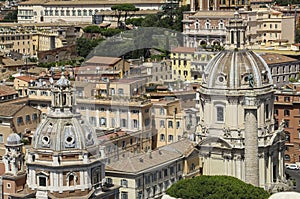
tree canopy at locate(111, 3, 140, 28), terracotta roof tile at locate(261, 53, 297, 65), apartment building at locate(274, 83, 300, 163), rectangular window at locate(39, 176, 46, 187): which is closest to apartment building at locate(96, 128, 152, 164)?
rectangular window at locate(39, 176, 46, 187)

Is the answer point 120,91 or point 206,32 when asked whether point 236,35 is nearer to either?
point 120,91

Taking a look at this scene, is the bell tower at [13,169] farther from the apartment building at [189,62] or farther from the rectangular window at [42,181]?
the apartment building at [189,62]

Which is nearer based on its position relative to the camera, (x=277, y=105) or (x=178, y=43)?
(x=277, y=105)

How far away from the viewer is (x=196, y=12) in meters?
56.4

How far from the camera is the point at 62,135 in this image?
23.8m

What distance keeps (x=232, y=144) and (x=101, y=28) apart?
34427 millimetres

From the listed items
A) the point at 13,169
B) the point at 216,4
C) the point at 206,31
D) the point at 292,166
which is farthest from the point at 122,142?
the point at 216,4

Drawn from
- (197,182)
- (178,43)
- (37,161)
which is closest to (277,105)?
(197,182)

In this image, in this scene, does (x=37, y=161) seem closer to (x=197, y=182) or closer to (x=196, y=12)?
(x=197, y=182)

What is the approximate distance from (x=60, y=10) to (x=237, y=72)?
2160 inches

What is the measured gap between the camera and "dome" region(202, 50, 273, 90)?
28.9 metres

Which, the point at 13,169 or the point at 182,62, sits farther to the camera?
the point at 182,62

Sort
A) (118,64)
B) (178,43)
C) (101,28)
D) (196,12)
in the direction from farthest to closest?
(101,28)
(196,12)
(178,43)
(118,64)

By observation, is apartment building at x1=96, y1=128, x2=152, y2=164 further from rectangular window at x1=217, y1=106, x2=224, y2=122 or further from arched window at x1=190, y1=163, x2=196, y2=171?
rectangular window at x1=217, y1=106, x2=224, y2=122
